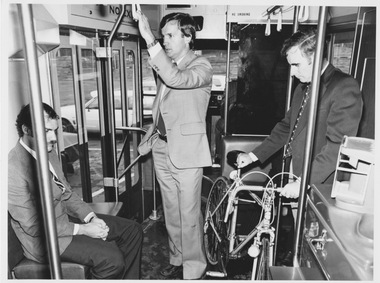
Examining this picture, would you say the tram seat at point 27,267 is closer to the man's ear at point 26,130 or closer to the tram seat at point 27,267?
the tram seat at point 27,267

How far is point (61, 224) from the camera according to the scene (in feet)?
7.31

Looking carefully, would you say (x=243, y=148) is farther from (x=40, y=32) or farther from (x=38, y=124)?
(x=38, y=124)

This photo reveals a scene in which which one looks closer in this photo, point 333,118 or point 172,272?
point 333,118

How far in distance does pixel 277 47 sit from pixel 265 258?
2.79 meters

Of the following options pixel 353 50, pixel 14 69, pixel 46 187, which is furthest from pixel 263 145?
pixel 46 187

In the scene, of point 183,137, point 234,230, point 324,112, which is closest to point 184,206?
point 234,230

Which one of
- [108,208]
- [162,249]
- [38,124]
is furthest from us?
[162,249]

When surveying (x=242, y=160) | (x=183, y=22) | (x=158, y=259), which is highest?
(x=183, y=22)

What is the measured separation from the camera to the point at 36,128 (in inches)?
29.0

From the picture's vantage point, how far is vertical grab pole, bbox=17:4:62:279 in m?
0.70

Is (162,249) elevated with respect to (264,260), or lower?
lower

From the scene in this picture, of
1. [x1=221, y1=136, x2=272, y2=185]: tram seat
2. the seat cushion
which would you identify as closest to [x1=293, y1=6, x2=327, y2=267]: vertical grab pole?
the seat cushion

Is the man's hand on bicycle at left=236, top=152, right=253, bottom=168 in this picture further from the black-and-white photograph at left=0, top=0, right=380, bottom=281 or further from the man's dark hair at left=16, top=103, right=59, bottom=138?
the man's dark hair at left=16, top=103, right=59, bottom=138

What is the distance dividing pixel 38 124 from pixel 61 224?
1703 millimetres
